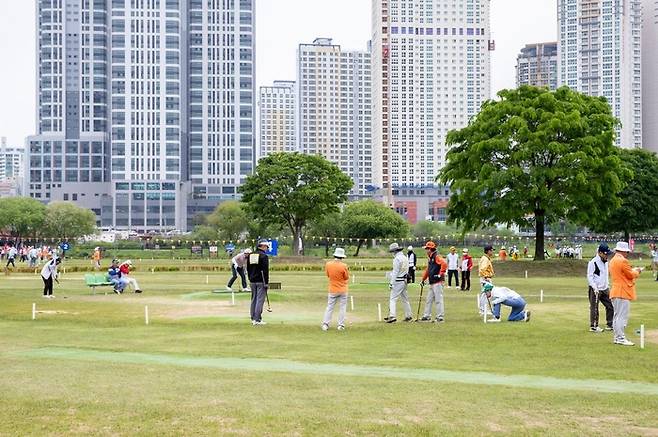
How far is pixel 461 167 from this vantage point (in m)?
62.8

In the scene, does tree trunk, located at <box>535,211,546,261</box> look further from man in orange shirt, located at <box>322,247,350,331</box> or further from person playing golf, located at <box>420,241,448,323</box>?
man in orange shirt, located at <box>322,247,350,331</box>

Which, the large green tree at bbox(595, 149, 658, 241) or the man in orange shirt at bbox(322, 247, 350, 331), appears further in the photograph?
the large green tree at bbox(595, 149, 658, 241)

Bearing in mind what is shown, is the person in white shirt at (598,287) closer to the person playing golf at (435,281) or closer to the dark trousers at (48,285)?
the person playing golf at (435,281)

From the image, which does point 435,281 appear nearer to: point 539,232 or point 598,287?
point 598,287

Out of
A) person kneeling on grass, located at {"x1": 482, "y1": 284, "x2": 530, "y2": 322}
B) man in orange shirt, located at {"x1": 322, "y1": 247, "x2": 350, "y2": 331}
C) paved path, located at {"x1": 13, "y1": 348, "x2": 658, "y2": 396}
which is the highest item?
man in orange shirt, located at {"x1": 322, "y1": 247, "x2": 350, "y2": 331}

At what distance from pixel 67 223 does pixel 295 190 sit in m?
73.0

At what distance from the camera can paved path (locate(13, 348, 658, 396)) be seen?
1470cm

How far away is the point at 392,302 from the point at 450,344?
4747mm

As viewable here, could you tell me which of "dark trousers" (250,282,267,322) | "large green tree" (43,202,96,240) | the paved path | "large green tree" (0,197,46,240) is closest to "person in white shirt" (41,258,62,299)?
"dark trousers" (250,282,267,322)

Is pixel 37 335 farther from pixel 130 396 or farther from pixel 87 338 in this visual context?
pixel 130 396

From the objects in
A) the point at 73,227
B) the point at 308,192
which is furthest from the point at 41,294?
the point at 73,227

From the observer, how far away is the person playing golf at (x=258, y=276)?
960 inches

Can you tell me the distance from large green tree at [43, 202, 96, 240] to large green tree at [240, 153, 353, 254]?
6667 cm

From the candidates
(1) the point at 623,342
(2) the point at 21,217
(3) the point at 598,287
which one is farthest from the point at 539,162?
(2) the point at 21,217
